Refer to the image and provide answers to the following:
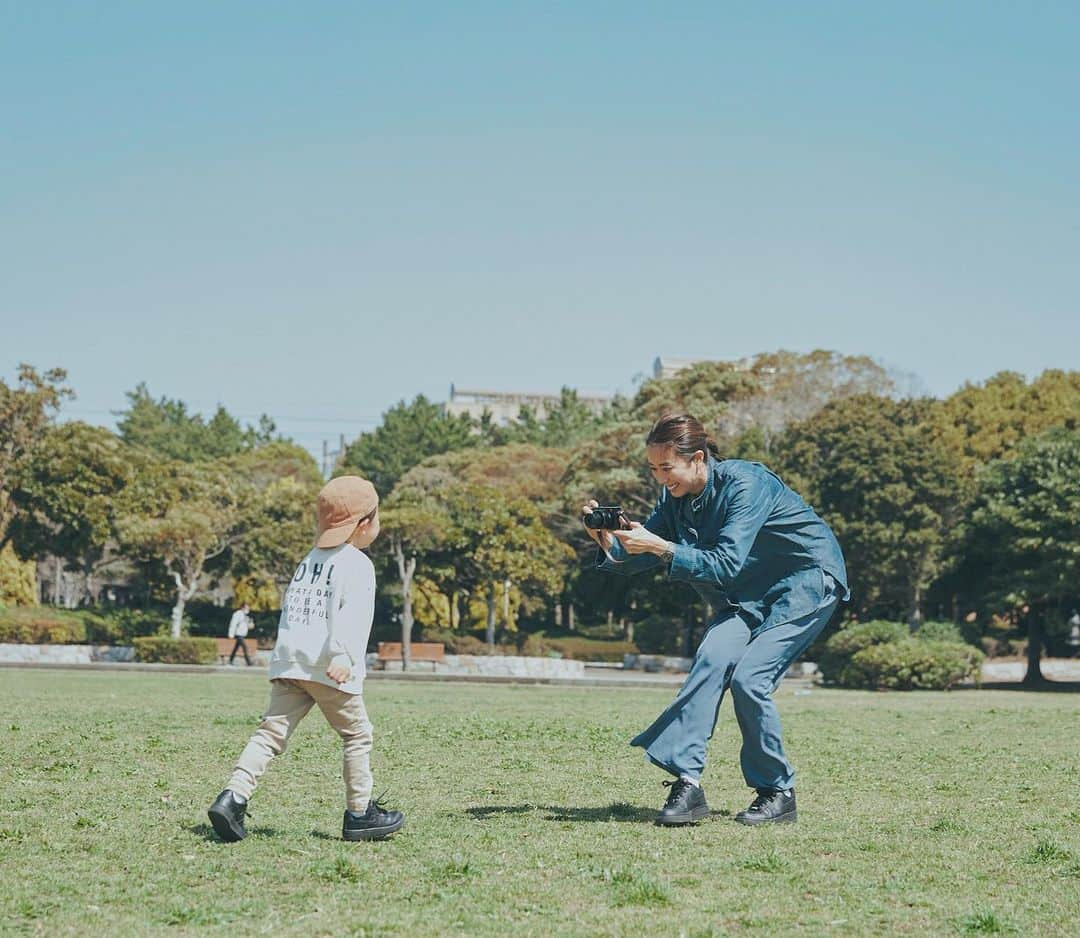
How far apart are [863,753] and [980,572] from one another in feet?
89.7

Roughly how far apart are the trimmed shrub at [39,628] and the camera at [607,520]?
3586 cm

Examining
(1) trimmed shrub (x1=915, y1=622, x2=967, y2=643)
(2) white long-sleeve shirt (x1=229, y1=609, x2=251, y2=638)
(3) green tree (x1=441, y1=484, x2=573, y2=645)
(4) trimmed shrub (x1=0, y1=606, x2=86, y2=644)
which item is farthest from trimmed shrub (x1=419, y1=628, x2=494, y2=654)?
(1) trimmed shrub (x1=915, y1=622, x2=967, y2=643)

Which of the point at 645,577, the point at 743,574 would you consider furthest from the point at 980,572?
the point at 743,574

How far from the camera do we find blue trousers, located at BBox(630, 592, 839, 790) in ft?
20.6

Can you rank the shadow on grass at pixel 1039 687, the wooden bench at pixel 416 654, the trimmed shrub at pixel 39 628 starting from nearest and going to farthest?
the shadow on grass at pixel 1039 687, the trimmed shrub at pixel 39 628, the wooden bench at pixel 416 654

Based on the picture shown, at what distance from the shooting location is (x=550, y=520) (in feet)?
165

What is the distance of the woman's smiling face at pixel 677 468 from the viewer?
639cm

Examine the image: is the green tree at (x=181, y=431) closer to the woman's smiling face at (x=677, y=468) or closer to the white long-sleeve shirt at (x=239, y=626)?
the white long-sleeve shirt at (x=239, y=626)

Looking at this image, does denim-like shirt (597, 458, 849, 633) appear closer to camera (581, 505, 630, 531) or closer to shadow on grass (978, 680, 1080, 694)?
camera (581, 505, 630, 531)

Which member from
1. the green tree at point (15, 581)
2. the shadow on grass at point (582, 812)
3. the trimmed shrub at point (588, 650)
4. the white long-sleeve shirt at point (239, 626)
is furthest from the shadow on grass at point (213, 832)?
the green tree at point (15, 581)

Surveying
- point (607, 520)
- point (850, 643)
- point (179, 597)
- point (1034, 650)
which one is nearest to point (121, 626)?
point (179, 597)

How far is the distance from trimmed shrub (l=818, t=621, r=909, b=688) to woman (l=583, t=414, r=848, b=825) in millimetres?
22693

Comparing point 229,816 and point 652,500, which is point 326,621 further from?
point 652,500

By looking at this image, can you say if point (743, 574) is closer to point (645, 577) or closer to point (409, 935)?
point (409, 935)
